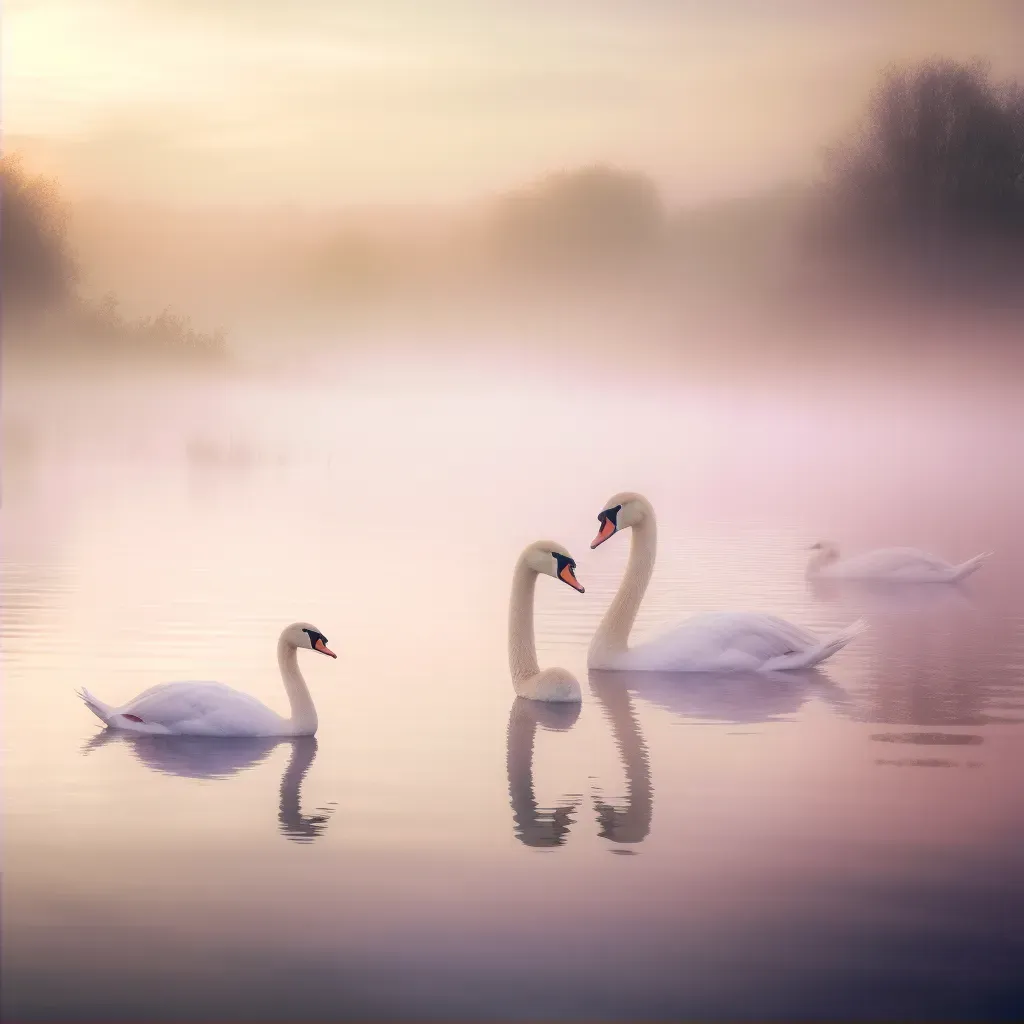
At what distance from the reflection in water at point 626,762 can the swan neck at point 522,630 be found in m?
0.36

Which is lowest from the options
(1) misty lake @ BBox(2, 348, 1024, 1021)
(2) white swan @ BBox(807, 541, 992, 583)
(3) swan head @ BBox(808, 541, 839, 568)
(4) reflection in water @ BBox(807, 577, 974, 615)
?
(1) misty lake @ BBox(2, 348, 1024, 1021)

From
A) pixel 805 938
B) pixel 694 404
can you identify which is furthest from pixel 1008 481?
pixel 694 404

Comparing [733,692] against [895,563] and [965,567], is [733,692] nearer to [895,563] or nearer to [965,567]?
[895,563]

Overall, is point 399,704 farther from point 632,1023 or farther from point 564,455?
point 564,455

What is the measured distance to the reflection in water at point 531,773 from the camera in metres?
6.00

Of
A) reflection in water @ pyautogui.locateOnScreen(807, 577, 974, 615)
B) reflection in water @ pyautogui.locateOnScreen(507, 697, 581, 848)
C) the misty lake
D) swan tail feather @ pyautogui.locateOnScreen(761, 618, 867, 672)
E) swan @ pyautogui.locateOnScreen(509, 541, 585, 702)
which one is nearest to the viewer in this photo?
the misty lake

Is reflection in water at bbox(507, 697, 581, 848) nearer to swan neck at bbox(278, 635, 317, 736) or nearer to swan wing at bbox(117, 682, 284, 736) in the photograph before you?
swan neck at bbox(278, 635, 317, 736)

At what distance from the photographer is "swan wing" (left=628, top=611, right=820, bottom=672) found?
9.27 m

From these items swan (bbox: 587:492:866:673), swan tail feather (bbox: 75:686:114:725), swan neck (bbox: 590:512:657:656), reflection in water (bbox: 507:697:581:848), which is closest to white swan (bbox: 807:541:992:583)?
swan (bbox: 587:492:866:673)

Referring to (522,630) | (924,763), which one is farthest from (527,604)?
(924,763)

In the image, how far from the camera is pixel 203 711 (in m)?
7.30

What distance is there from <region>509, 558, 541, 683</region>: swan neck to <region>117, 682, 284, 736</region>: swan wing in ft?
5.22

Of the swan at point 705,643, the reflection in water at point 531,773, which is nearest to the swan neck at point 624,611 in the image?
the swan at point 705,643

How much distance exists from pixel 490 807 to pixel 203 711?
147cm
